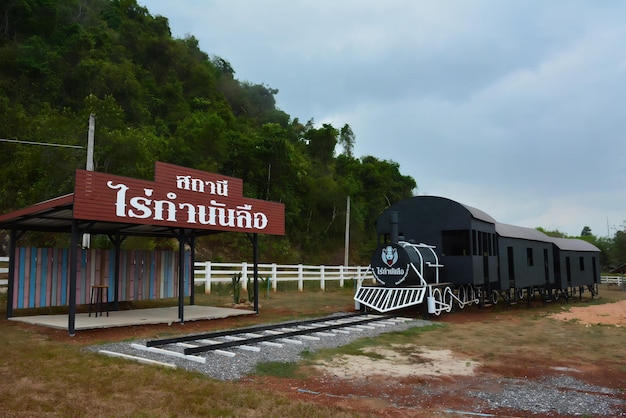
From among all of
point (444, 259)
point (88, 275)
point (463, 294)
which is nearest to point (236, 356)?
point (88, 275)

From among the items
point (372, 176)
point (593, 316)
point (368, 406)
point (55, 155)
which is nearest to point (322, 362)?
point (368, 406)

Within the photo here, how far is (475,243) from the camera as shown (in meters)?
15.7

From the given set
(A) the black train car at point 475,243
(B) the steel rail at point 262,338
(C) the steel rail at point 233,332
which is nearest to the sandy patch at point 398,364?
(B) the steel rail at point 262,338

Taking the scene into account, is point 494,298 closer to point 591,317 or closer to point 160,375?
point 591,317

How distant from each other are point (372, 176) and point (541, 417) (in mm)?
44195

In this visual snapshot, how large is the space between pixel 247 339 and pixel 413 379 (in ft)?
11.8

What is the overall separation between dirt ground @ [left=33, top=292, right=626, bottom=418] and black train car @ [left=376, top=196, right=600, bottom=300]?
659cm

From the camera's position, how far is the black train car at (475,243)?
51.0 feet

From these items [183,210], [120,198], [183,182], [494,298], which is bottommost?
[494,298]

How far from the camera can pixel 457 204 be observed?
614 inches

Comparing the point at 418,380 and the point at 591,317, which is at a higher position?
the point at 418,380

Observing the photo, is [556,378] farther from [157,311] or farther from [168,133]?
[168,133]

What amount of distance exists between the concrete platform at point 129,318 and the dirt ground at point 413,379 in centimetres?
66

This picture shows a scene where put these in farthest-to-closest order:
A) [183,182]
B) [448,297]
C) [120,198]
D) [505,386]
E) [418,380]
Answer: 1. [448,297]
2. [183,182]
3. [120,198]
4. [418,380]
5. [505,386]
